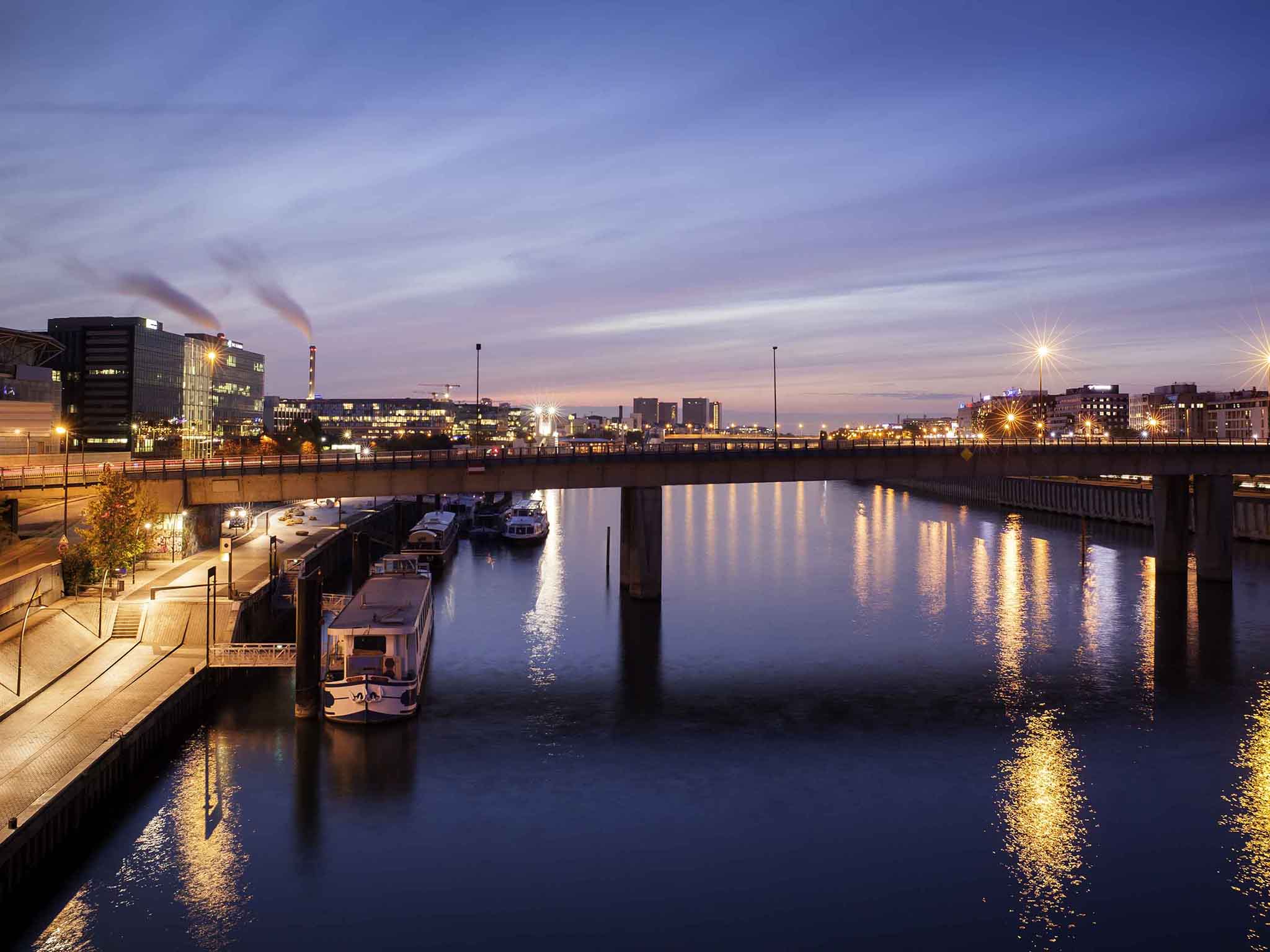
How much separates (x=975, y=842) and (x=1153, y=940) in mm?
6096

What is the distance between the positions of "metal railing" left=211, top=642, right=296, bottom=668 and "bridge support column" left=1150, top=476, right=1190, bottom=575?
70.6m

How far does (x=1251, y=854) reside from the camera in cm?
2983

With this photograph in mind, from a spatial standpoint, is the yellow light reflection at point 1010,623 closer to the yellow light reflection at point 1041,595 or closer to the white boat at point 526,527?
the yellow light reflection at point 1041,595

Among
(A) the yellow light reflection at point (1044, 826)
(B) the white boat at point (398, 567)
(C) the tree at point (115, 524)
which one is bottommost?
(A) the yellow light reflection at point (1044, 826)

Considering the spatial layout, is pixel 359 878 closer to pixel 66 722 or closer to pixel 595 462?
pixel 66 722

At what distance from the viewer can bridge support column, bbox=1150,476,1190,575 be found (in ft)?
260

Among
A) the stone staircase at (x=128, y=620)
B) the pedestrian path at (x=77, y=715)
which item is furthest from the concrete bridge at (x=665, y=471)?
the pedestrian path at (x=77, y=715)

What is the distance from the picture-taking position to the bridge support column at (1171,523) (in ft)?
260

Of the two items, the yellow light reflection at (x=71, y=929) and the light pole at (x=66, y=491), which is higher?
the light pole at (x=66, y=491)

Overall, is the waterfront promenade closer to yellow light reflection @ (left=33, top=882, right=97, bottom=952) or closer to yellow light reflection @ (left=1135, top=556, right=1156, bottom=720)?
yellow light reflection @ (left=33, top=882, right=97, bottom=952)

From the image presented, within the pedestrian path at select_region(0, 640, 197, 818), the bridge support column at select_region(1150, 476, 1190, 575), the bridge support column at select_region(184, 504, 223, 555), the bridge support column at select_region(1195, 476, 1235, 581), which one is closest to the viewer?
the pedestrian path at select_region(0, 640, 197, 818)

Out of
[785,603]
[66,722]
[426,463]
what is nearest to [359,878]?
[66,722]

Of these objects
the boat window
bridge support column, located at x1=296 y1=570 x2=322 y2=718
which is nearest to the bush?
bridge support column, located at x1=296 y1=570 x2=322 y2=718

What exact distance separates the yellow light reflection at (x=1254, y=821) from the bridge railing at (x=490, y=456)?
113ft
